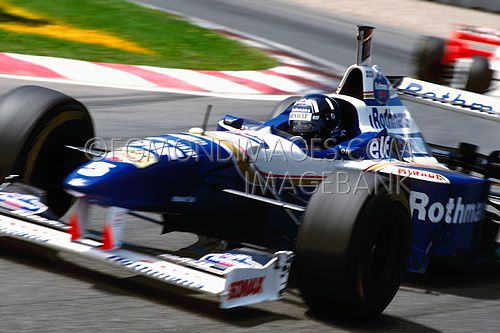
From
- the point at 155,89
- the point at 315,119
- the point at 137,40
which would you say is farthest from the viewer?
the point at 137,40

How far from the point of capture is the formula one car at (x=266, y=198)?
4.80 meters

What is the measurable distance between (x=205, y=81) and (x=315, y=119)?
599 cm

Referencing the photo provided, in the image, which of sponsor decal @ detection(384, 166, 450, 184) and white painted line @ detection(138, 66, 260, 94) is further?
white painted line @ detection(138, 66, 260, 94)

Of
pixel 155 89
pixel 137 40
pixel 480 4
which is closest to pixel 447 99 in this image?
pixel 155 89

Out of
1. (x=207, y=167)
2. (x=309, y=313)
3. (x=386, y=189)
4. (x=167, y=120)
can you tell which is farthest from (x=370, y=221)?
(x=167, y=120)

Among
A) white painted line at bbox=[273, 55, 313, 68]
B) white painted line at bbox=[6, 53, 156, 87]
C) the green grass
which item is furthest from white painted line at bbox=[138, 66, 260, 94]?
white painted line at bbox=[273, 55, 313, 68]

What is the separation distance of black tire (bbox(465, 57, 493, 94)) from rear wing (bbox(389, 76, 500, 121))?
13.8 ft

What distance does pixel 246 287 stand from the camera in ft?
15.5

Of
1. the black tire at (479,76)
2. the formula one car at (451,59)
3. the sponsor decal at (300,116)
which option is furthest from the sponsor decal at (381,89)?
the formula one car at (451,59)

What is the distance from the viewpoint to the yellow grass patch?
13680 mm

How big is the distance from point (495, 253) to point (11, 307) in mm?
3299

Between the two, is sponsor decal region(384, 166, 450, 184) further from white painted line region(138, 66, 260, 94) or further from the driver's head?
white painted line region(138, 66, 260, 94)

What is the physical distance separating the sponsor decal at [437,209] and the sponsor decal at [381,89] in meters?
0.99

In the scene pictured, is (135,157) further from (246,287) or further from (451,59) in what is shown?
(451,59)
